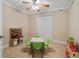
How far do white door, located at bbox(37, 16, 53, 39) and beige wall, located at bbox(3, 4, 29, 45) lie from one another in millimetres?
641

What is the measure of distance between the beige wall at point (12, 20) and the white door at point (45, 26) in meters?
0.64

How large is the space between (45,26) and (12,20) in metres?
1.72

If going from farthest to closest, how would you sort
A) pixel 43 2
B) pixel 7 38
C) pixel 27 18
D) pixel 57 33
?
pixel 27 18
pixel 57 33
pixel 7 38
pixel 43 2

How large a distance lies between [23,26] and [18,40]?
3.05 ft

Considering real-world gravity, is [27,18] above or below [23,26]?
above

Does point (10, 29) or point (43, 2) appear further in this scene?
point (10, 29)

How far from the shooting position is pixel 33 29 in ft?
18.4

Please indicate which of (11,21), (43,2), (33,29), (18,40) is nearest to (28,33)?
(33,29)

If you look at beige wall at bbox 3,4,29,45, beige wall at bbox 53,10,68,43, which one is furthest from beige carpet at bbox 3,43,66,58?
beige wall at bbox 53,10,68,43

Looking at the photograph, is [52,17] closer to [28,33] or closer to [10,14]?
[28,33]

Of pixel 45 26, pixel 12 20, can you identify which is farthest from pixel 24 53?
pixel 45 26

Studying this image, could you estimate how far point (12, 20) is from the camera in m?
4.26

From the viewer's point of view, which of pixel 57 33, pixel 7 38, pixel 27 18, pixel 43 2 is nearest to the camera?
pixel 43 2

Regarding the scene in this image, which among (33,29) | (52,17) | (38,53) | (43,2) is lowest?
(38,53)
